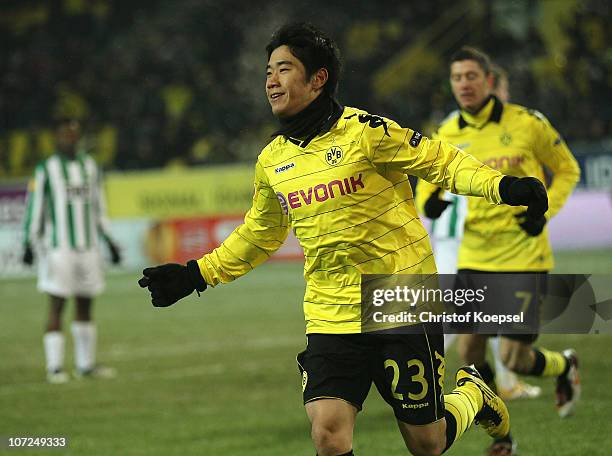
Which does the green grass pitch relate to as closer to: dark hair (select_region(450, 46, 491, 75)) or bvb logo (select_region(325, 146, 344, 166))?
dark hair (select_region(450, 46, 491, 75))

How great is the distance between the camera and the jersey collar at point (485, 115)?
8.00m

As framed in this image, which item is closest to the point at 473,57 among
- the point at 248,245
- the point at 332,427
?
the point at 248,245

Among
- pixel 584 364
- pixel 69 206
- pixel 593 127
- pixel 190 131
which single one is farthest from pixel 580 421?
pixel 190 131

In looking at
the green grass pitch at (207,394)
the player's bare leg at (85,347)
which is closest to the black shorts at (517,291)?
the green grass pitch at (207,394)

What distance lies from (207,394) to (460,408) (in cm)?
476

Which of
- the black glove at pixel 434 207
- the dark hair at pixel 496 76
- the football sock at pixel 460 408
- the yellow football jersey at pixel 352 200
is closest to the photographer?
the yellow football jersey at pixel 352 200

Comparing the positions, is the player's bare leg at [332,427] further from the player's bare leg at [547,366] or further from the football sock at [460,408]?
the player's bare leg at [547,366]

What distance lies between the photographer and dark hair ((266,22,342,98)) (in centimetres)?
512

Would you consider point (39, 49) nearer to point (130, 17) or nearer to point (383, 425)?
point (130, 17)

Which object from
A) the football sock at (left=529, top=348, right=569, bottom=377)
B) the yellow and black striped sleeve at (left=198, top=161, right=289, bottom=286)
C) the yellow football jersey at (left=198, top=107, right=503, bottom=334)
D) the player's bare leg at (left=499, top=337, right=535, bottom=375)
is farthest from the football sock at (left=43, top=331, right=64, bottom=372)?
the yellow football jersey at (left=198, top=107, right=503, bottom=334)

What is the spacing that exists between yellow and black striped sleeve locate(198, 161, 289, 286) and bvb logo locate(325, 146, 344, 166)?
Answer: 0.45 meters

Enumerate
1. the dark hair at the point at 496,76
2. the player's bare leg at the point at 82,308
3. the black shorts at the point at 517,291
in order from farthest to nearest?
the player's bare leg at the point at 82,308 → the dark hair at the point at 496,76 → the black shorts at the point at 517,291

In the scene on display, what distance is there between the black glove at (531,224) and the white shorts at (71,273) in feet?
17.6

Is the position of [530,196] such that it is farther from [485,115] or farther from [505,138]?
[485,115]
